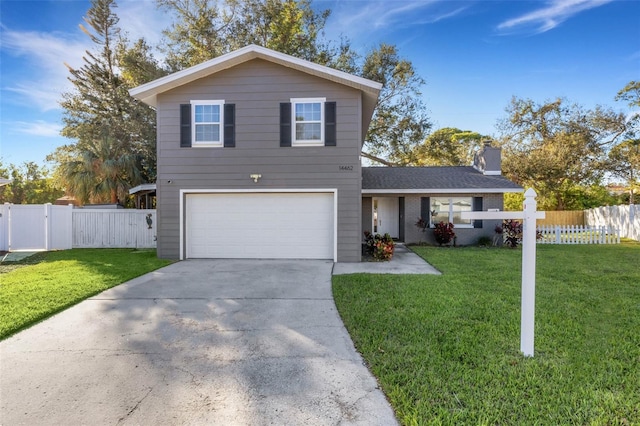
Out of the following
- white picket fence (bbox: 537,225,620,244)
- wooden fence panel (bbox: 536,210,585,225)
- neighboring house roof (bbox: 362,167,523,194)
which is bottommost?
white picket fence (bbox: 537,225,620,244)

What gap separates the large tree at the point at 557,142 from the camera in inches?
797

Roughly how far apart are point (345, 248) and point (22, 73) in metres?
13.6

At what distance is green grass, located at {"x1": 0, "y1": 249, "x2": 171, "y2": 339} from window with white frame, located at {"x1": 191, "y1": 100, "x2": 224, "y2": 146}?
3652 millimetres

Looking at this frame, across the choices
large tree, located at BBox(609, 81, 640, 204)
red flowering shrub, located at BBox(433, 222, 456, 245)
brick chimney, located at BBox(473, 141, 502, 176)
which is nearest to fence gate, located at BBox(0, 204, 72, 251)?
red flowering shrub, located at BBox(433, 222, 456, 245)

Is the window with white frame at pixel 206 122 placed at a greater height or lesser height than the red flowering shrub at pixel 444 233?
greater

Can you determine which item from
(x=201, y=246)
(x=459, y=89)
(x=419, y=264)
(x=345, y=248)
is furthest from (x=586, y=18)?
(x=201, y=246)

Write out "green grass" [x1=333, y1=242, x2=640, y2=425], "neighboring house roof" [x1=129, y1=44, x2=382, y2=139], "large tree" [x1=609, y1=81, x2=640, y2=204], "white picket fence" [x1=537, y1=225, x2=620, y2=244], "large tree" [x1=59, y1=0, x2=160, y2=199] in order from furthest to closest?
"large tree" [x1=609, y1=81, x2=640, y2=204] < "large tree" [x1=59, y1=0, x2=160, y2=199] < "white picket fence" [x1=537, y1=225, x2=620, y2=244] < "neighboring house roof" [x1=129, y1=44, x2=382, y2=139] < "green grass" [x1=333, y1=242, x2=640, y2=425]

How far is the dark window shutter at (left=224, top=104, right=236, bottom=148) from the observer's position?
358 inches

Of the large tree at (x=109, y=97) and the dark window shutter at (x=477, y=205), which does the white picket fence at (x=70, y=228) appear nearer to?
the large tree at (x=109, y=97)

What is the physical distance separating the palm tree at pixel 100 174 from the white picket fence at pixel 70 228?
4724 millimetres

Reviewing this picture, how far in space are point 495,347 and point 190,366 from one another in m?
3.16

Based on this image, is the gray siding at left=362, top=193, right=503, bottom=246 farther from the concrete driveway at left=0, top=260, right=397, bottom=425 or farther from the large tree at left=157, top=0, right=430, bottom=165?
the concrete driveway at left=0, top=260, right=397, bottom=425

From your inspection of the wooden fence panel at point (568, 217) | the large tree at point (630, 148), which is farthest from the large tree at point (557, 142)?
the wooden fence panel at point (568, 217)

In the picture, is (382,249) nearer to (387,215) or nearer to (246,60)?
(387,215)
